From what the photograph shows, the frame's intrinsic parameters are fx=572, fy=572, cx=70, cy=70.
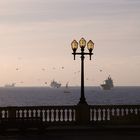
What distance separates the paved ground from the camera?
26406 mm

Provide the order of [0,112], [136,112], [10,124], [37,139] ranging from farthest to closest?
1. [136,112]
2. [0,112]
3. [10,124]
4. [37,139]

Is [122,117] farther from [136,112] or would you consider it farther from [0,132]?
[0,132]

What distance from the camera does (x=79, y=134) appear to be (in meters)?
28.0

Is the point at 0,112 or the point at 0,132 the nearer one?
the point at 0,132

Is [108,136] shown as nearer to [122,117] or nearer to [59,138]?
[59,138]

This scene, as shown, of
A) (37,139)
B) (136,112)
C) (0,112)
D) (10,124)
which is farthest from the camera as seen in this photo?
(136,112)

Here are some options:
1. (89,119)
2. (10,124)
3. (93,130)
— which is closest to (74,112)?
(89,119)

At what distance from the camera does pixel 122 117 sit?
106ft

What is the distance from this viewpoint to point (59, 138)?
26.4m

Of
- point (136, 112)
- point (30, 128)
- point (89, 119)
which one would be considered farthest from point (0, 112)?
point (136, 112)

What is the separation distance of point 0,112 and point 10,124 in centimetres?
302

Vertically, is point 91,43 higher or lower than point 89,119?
higher

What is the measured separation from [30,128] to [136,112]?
24.1 feet

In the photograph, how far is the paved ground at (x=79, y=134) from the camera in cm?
2641
